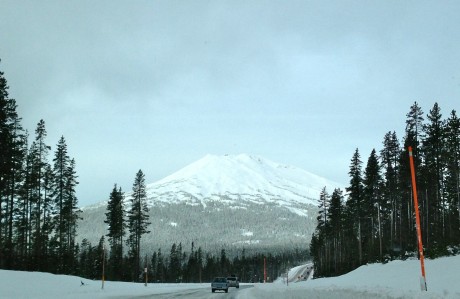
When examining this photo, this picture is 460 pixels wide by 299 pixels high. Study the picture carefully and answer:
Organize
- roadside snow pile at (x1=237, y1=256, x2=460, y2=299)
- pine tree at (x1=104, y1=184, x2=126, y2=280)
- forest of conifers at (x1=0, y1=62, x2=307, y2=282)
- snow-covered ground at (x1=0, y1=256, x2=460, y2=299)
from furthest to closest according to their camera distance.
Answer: pine tree at (x1=104, y1=184, x2=126, y2=280) → forest of conifers at (x1=0, y1=62, x2=307, y2=282) → snow-covered ground at (x1=0, y1=256, x2=460, y2=299) → roadside snow pile at (x1=237, y1=256, x2=460, y2=299)

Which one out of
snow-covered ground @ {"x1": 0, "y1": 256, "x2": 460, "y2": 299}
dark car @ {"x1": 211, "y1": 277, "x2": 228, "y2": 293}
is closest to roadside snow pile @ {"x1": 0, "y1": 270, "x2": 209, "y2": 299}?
snow-covered ground @ {"x1": 0, "y1": 256, "x2": 460, "y2": 299}

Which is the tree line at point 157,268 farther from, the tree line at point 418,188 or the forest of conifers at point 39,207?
the tree line at point 418,188

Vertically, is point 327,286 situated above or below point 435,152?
below

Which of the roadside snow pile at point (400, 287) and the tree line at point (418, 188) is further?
the tree line at point (418, 188)

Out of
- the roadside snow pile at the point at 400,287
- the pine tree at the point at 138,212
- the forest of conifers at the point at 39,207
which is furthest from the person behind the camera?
the pine tree at the point at 138,212

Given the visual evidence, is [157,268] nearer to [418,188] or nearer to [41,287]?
[418,188]

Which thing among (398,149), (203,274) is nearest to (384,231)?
(398,149)

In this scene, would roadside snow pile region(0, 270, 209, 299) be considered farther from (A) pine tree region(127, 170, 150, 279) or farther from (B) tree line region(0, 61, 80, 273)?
(A) pine tree region(127, 170, 150, 279)

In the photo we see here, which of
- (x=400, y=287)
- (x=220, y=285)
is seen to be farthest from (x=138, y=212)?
(x=400, y=287)


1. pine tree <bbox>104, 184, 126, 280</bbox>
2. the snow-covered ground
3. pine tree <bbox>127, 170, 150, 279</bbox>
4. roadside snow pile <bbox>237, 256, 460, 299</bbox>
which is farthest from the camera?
pine tree <bbox>104, 184, 126, 280</bbox>

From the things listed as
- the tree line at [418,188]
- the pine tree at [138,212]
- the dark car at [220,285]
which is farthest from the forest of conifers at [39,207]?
the tree line at [418,188]

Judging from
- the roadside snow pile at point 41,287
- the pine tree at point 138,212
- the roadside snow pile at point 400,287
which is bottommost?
the roadside snow pile at point 41,287

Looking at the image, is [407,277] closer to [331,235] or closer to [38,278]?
[38,278]

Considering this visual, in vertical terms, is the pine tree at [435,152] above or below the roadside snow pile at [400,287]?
above
